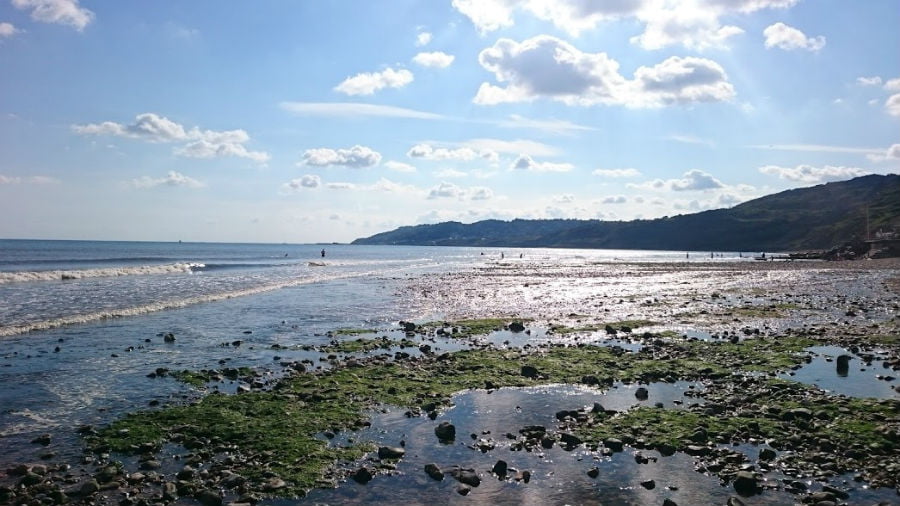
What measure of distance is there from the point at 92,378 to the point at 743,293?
48.0 m

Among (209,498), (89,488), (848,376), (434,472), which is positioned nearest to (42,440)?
(89,488)

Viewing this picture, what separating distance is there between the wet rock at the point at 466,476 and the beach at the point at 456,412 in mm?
51

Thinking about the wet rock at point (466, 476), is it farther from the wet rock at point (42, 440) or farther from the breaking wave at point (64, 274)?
the breaking wave at point (64, 274)

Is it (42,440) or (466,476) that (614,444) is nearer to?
(466,476)

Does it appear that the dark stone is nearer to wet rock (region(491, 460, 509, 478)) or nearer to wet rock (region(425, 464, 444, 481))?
wet rock (region(425, 464, 444, 481))

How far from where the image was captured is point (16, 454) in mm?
12367

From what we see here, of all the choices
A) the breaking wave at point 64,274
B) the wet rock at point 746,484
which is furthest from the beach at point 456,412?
the breaking wave at point 64,274

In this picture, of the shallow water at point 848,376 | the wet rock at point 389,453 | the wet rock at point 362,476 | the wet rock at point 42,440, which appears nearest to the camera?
the wet rock at point 362,476

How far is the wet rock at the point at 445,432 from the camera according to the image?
13508 mm

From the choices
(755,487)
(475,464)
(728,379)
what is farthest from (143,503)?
(728,379)

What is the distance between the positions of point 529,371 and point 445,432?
6810mm

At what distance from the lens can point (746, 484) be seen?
10430mm

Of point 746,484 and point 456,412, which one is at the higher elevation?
point 746,484

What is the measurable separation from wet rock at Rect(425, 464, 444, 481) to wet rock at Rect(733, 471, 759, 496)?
17.6 feet
